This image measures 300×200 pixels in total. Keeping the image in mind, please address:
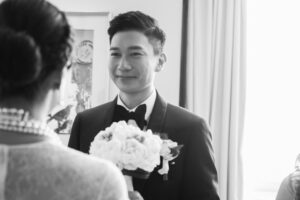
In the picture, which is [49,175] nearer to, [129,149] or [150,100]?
[129,149]

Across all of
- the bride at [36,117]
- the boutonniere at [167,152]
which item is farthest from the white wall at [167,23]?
the bride at [36,117]

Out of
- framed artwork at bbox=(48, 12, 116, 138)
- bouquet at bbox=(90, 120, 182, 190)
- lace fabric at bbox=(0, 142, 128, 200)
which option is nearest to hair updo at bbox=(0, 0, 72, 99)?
lace fabric at bbox=(0, 142, 128, 200)

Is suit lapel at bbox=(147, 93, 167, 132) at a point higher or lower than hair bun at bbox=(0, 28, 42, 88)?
lower

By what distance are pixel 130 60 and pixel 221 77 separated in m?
1.39

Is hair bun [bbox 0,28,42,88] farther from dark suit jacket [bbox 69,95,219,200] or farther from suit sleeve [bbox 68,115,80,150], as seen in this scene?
suit sleeve [bbox 68,115,80,150]

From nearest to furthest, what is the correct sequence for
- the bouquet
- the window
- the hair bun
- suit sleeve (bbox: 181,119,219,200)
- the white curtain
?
the hair bun, the bouquet, suit sleeve (bbox: 181,119,219,200), the white curtain, the window

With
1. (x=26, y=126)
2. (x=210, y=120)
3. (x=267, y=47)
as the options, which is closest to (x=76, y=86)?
(x=210, y=120)

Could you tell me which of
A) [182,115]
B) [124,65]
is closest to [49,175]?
[124,65]

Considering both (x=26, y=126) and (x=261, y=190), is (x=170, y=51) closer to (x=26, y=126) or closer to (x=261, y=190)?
(x=261, y=190)

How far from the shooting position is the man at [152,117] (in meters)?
1.89

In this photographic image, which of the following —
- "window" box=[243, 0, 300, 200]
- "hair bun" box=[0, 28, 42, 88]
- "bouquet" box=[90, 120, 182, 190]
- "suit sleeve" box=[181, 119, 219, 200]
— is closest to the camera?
"hair bun" box=[0, 28, 42, 88]

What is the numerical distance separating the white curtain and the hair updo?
7.59 ft

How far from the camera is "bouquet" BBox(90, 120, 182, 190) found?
1.53m

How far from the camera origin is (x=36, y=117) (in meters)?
0.95
